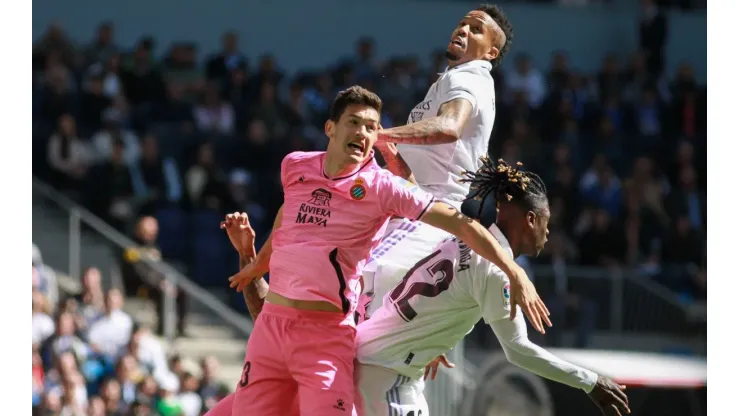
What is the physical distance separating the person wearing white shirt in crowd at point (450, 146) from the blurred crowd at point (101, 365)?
6272 millimetres

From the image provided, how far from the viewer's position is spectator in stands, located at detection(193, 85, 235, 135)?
51.1 feet

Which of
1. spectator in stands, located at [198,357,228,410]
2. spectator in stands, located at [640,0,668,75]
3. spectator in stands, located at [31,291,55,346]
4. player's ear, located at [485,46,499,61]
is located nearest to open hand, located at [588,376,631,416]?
player's ear, located at [485,46,499,61]

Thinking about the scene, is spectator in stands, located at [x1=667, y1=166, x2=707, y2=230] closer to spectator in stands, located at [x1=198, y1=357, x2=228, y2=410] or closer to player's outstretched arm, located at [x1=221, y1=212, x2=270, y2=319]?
spectator in stands, located at [x1=198, y1=357, x2=228, y2=410]

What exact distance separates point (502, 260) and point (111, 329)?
775 centimetres

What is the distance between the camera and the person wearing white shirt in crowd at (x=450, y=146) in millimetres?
6266

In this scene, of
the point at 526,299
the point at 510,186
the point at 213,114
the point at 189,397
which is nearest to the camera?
the point at 526,299

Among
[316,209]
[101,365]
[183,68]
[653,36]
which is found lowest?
[101,365]

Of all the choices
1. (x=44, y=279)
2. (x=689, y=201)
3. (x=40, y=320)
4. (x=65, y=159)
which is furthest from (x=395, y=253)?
(x=689, y=201)

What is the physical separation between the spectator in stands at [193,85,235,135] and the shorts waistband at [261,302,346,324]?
9.98 m

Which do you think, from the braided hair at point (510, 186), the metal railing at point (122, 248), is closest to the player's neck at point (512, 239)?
the braided hair at point (510, 186)

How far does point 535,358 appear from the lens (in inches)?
223

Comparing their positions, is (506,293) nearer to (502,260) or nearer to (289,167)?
(502,260)

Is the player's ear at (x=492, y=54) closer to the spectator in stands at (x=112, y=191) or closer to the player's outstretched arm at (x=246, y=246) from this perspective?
the player's outstretched arm at (x=246, y=246)
